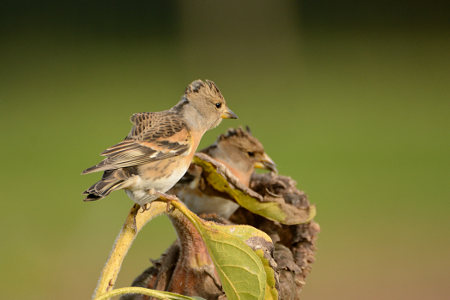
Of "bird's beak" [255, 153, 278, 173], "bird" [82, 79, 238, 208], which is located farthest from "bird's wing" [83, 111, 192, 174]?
"bird's beak" [255, 153, 278, 173]

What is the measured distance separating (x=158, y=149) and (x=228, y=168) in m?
0.13

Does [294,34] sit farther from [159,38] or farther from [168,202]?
[168,202]

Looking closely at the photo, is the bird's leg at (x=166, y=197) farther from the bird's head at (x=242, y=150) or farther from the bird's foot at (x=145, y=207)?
the bird's head at (x=242, y=150)

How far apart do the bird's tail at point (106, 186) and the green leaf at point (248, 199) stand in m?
0.11

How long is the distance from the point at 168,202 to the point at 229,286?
0.10m

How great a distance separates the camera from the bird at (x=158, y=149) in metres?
0.57

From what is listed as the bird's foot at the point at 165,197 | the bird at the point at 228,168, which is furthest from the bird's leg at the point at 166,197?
the bird at the point at 228,168

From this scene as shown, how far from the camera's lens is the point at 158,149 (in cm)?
63

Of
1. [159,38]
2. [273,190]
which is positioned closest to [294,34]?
[159,38]

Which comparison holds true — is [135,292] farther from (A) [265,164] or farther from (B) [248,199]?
(A) [265,164]

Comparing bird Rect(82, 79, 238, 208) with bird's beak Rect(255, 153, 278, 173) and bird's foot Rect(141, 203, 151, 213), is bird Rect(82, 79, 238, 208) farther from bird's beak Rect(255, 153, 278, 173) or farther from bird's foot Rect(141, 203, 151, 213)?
bird's beak Rect(255, 153, 278, 173)

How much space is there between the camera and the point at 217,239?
53 centimetres

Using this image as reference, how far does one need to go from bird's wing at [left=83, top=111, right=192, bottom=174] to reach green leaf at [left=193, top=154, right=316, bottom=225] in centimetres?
3

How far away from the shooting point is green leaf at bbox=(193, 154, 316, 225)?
2.07 feet
